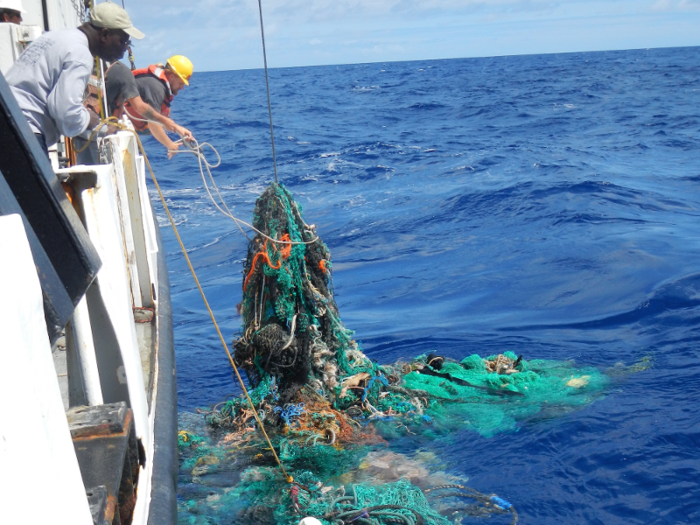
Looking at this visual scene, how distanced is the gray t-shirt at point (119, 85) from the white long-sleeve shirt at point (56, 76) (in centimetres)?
243

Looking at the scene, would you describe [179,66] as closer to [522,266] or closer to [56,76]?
[56,76]

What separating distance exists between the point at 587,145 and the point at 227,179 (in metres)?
11.6

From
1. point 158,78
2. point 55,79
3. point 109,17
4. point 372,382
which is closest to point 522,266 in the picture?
point 372,382

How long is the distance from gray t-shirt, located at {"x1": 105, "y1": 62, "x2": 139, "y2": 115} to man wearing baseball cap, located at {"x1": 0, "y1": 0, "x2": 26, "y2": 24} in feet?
3.35

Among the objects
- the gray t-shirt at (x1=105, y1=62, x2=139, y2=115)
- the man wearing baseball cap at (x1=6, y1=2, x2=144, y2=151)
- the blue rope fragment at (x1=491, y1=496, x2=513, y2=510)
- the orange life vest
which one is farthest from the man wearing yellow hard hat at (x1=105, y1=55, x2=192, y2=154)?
the blue rope fragment at (x1=491, y1=496, x2=513, y2=510)

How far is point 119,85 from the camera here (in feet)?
19.8

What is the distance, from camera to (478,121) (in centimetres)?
2820

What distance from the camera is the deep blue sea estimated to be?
14.7 ft

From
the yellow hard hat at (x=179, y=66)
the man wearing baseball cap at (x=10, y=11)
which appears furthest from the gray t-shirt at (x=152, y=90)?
the man wearing baseball cap at (x=10, y=11)

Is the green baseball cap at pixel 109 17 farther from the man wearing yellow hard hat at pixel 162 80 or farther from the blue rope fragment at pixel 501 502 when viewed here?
the blue rope fragment at pixel 501 502

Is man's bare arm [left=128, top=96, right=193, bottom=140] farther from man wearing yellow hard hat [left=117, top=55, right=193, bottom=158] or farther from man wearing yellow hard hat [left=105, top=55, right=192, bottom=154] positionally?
man wearing yellow hard hat [left=117, top=55, right=193, bottom=158]

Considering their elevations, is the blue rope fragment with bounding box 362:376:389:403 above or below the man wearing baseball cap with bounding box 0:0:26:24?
below

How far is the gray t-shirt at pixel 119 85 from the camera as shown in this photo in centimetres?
Answer: 596

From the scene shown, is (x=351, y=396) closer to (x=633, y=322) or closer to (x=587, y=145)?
(x=633, y=322)
